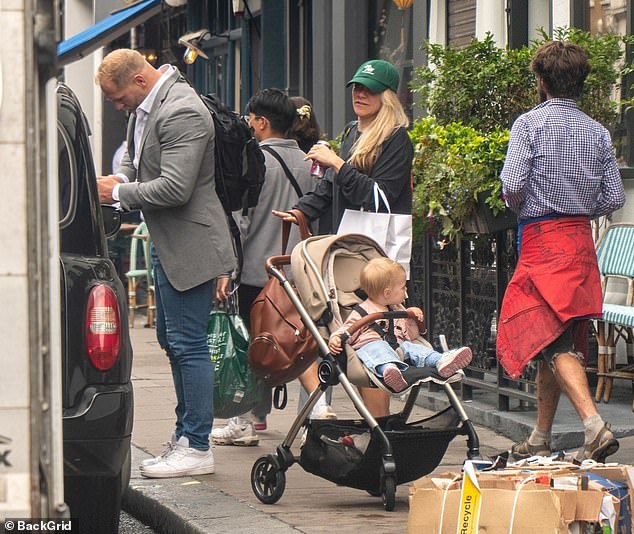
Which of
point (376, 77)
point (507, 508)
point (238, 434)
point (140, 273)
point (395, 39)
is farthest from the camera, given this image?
point (140, 273)

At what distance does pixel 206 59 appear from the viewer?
20.6 metres

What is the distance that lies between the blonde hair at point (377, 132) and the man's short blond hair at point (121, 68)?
1.13m

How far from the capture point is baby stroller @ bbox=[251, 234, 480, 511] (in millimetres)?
6301

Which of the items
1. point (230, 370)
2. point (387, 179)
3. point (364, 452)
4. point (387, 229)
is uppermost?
point (387, 179)

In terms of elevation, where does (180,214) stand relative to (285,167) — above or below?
below

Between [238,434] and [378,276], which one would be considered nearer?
[378,276]

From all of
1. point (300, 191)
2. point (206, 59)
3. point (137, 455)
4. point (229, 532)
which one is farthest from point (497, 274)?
point (206, 59)

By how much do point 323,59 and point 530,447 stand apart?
814 cm

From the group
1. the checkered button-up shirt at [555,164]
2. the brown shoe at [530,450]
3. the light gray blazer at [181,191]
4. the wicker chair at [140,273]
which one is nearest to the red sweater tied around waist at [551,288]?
the checkered button-up shirt at [555,164]

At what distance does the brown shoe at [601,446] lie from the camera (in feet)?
22.7

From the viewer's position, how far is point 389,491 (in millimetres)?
6273

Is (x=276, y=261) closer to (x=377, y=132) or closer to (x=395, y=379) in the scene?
(x=377, y=132)

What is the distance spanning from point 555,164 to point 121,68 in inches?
82.7

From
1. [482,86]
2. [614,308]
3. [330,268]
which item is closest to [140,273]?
[482,86]
